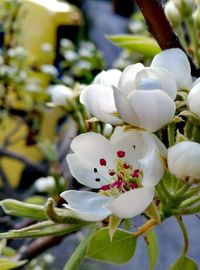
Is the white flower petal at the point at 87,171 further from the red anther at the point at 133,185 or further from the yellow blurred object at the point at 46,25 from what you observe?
the yellow blurred object at the point at 46,25

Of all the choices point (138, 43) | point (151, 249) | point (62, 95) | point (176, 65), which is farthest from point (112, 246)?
point (62, 95)

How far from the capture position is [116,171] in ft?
1.77

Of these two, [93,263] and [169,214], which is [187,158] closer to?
[169,214]

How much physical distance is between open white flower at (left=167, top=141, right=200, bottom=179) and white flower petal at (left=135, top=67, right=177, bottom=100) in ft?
0.16

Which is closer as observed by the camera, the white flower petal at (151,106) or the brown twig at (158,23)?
the white flower petal at (151,106)

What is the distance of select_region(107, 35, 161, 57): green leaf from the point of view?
29.4 inches

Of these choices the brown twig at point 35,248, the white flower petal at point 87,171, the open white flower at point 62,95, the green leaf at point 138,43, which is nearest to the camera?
the white flower petal at point 87,171

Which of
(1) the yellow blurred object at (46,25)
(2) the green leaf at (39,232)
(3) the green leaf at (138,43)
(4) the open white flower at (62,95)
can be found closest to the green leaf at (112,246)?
(2) the green leaf at (39,232)

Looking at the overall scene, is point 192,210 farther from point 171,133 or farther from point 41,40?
point 41,40

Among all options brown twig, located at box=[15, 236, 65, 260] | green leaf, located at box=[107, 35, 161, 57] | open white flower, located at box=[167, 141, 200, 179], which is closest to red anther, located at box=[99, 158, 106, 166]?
open white flower, located at box=[167, 141, 200, 179]

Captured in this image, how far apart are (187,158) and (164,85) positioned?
66 mm

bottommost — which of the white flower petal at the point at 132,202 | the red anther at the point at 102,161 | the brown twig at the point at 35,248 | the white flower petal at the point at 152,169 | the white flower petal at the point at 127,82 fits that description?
the brown twig at the point at 35,248

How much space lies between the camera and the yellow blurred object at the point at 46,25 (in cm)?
288

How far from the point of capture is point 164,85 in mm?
469
